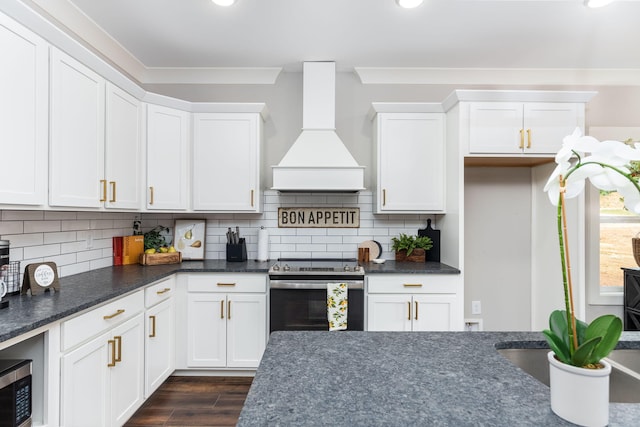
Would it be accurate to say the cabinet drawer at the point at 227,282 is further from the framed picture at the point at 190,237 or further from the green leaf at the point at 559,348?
the green leaf at the point at 559,348

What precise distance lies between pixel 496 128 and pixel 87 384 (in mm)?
3161

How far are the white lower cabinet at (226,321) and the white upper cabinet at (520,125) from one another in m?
2.09

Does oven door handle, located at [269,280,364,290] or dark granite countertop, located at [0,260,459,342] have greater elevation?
dark granite countertop, located at [0,260,459,342]

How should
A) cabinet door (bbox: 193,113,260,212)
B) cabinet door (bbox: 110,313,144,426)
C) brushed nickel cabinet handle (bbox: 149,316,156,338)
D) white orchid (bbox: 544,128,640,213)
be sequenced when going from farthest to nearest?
cabinet door (bbox: 193,113,260,212)
brushed nickel cabinet handle (bbox: 149,316,156,338)
cabinet door (bbox: 110,313,144,426)
white orchid (bbox: 544,128,640,213)

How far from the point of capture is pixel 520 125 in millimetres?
2867

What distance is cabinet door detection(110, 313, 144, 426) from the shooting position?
6.71 ft

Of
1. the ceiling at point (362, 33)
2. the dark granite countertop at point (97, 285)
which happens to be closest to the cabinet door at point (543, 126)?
the ceiling at point (362, 33)

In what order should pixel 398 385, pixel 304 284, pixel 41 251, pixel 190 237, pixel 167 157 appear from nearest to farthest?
pixel 398 385
pixel 41 251
pixel 304 284
pixel 167 157
pixel 190 237

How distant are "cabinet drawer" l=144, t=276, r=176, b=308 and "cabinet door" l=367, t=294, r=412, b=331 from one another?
4.99 ft

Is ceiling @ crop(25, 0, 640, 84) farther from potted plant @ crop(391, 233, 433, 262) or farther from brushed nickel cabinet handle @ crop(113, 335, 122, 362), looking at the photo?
brushed nickel cabinet handle @ crop(113, 335, 122, 362)

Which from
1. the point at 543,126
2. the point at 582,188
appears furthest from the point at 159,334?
the point at 543,126

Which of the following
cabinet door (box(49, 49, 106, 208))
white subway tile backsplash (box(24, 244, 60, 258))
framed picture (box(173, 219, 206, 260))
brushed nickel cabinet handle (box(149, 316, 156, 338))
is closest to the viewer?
cabinet door (box(49, 49, 106, 208))

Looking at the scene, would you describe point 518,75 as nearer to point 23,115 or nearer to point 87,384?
point 23,115

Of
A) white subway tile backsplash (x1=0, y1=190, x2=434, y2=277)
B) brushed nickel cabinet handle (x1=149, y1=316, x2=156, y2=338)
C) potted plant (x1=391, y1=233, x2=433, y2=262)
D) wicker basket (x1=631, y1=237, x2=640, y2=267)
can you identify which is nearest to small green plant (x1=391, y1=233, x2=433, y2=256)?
potted plant (x1=391, y1=233, x2=433, y2=262)
